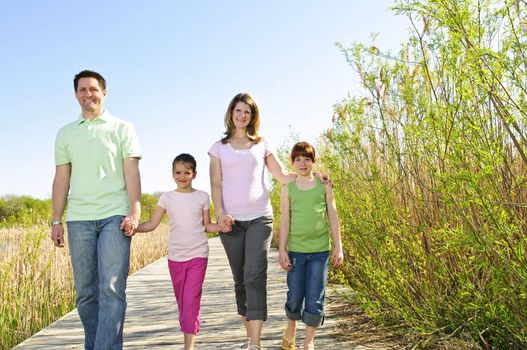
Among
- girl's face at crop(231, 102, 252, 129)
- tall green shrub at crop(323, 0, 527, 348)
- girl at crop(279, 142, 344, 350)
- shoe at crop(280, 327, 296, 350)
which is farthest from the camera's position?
girl's face at crop(231, 102, 252, 129)

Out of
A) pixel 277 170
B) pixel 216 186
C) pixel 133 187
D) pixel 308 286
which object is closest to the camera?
pixel 133 187

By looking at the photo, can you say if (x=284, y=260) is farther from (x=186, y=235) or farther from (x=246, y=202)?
(x=186, y=235)

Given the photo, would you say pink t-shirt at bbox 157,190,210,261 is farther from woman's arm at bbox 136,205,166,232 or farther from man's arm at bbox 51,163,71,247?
man's arm at bbox 51,163,71,247

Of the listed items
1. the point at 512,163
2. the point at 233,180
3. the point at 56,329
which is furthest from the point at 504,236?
the point at 56,329

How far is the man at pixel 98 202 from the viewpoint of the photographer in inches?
122

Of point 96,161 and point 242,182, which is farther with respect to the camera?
point 242,182

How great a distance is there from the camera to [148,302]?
5.76m

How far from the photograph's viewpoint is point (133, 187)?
3.26m

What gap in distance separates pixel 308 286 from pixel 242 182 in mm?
825

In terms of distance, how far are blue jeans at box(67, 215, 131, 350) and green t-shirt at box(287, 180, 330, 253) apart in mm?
1094

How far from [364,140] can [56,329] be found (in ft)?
10.6

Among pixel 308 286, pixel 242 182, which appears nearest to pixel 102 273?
pixel 242 182

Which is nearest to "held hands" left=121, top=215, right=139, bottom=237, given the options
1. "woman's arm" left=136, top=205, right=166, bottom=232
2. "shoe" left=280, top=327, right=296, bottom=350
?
"woman's arm" left=136, top=205, right=166, bottom=232

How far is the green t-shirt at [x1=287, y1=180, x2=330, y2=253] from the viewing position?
3436 millimetres
